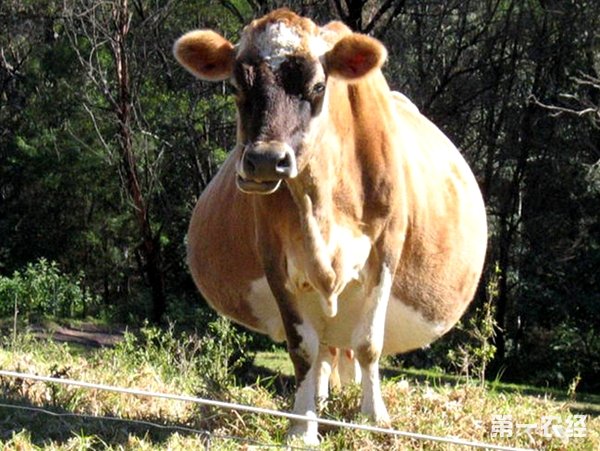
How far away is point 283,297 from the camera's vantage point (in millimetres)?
6027

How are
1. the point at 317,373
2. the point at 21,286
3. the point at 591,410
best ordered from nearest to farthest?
the point at 317,373, the point at 591,410, the point at 21,286

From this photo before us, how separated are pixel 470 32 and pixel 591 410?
12410 millimetres

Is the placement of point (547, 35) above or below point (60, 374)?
above

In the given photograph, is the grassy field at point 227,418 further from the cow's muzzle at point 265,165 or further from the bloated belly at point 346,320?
the cow's muzzle at point 265,165

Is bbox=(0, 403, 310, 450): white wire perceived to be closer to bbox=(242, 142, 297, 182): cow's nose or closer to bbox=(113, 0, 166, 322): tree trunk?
bbox=(242, 142, 297, 182): cow's nose

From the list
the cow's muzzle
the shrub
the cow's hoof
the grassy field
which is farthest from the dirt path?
the cow's muzzle

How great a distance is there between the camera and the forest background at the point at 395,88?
78.6 ft

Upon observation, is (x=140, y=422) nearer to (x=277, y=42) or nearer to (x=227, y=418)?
(x=227, y=418)

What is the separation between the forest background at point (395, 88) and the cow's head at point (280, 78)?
15.9m

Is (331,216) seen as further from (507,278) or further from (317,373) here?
(507,278)

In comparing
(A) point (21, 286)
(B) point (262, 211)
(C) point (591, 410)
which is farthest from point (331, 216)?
(A) point (21, 286)

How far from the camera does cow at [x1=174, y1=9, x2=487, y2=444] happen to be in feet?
17.8

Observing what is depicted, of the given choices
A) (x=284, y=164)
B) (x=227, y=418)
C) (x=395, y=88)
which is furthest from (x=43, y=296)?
(x=284, y=164)

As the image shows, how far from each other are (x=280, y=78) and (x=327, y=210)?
77 cm
